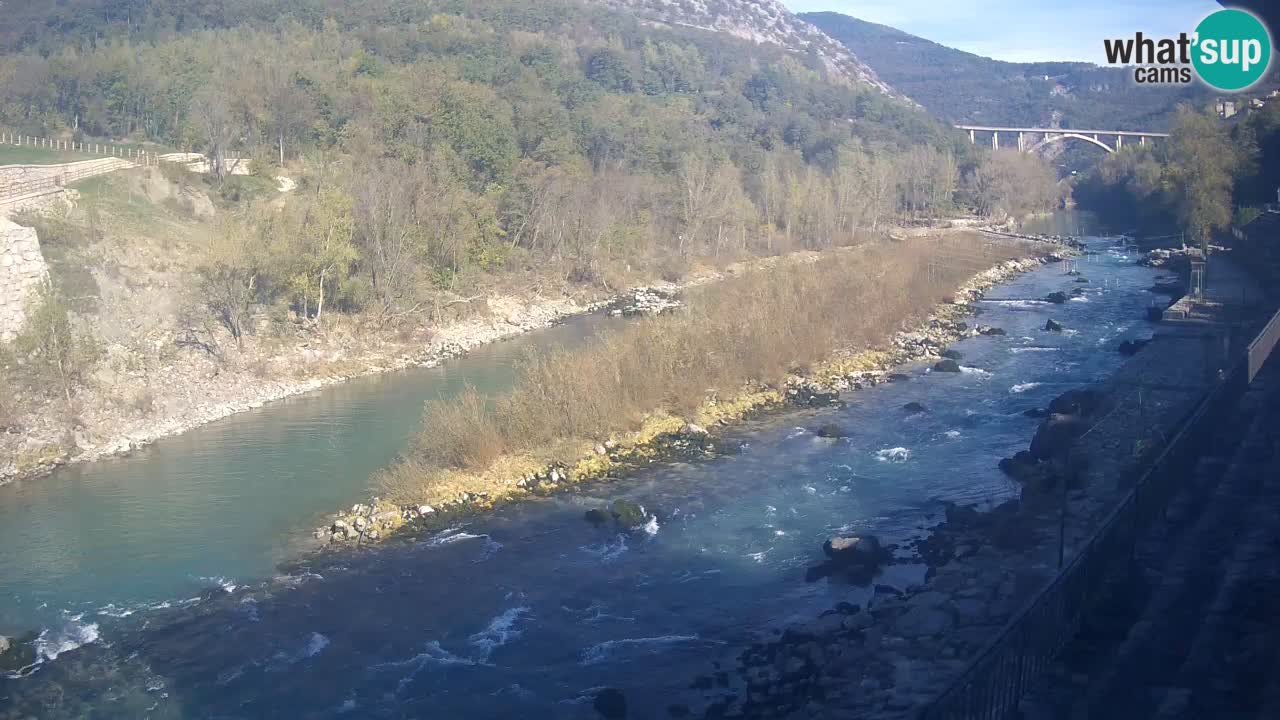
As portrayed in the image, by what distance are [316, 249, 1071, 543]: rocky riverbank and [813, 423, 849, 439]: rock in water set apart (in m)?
1.58

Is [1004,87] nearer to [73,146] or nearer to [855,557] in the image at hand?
[73,146]

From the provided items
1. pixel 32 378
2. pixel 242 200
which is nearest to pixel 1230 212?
pixel 242 200

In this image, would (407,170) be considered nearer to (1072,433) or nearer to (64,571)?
(64,571)

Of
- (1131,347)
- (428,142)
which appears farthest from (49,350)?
(1131,347)

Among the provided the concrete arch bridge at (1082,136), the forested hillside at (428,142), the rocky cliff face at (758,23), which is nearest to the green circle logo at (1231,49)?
the forested hillside at (428,142)

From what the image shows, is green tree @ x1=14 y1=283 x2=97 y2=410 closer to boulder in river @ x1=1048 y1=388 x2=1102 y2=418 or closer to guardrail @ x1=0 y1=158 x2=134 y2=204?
guardrail @ x1=0 y1=158 x2=134 y2=204

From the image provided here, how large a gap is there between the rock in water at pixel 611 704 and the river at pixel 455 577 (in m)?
0.12

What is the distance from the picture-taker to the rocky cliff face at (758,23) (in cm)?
10875

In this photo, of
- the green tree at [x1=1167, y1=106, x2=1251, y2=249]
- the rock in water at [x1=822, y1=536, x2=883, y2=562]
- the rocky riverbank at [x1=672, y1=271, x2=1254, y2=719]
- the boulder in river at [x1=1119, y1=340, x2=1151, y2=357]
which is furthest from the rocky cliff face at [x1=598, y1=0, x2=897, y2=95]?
the rock in water at [x1=822, y1=536, x2=883, y2=562]

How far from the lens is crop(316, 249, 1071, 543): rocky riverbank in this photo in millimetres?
12938

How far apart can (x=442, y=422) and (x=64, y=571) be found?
510cm

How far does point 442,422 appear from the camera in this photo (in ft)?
48.4

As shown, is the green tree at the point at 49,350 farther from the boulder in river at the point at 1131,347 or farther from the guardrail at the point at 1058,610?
the boulder in river at the point at 1131,347

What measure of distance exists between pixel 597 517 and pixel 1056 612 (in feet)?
22.3
